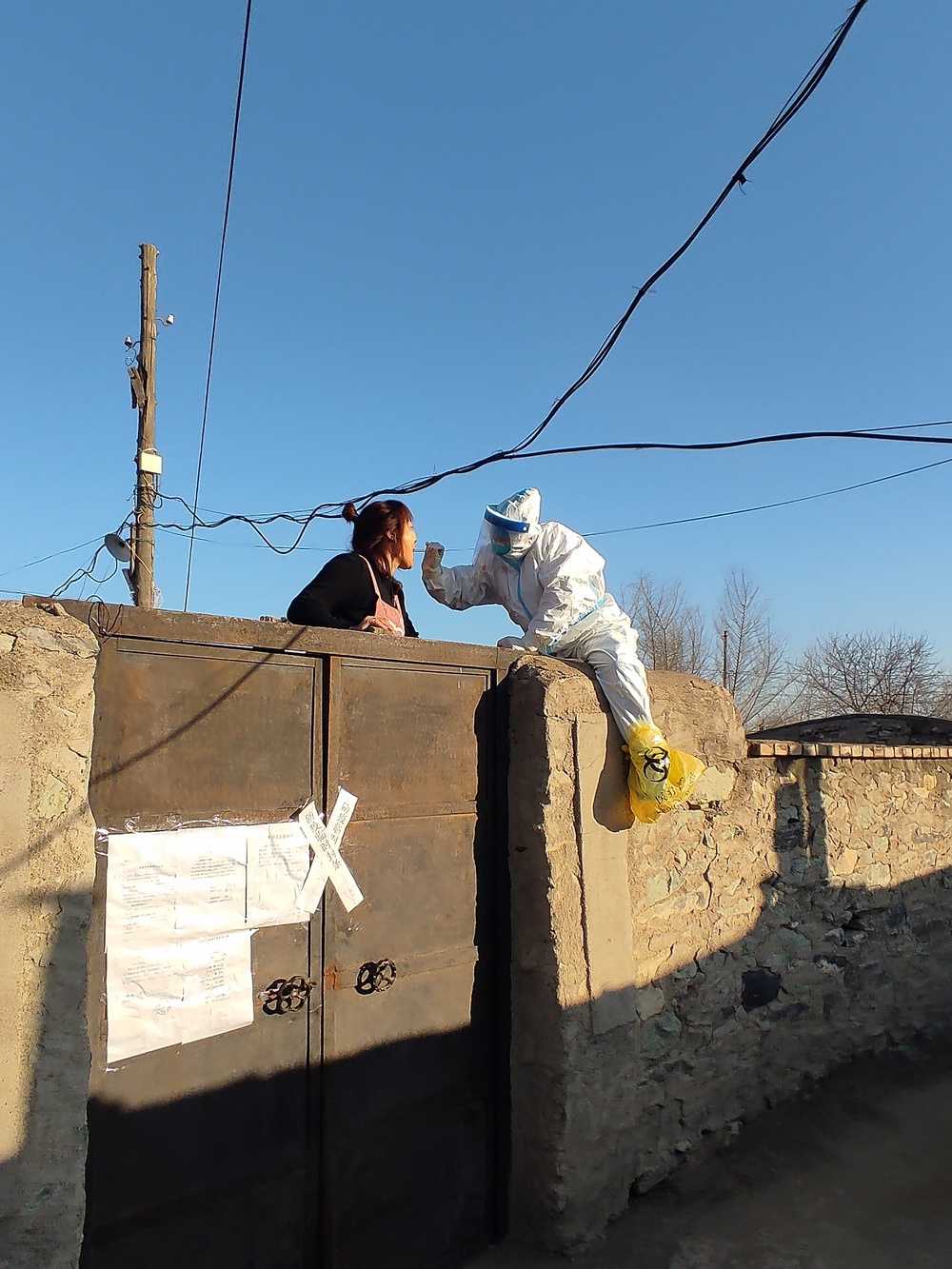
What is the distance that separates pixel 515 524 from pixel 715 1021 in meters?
2.45

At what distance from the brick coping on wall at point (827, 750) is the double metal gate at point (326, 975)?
5.31 ft

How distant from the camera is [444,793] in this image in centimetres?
336

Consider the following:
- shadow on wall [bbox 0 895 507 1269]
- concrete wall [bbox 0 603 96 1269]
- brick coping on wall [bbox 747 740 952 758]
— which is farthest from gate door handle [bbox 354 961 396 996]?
brick coping on wall [bbox 747 740 952 758]

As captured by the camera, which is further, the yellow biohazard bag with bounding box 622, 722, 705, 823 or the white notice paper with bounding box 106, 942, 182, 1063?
the yellow biohazard bag with bounding box 622, 722, 705, 823

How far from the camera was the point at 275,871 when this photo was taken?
9.23ft

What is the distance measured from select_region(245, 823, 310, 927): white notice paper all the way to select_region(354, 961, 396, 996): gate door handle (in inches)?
13.7

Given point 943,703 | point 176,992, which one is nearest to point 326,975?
point 176,992

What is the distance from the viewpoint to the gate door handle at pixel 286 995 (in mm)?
2752

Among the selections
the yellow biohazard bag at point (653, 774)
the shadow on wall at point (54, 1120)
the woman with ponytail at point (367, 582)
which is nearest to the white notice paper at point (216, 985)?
the shadow on wall at point (54, 1120)

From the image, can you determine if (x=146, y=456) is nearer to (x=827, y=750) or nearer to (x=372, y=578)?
Result: (x=372, y=578)

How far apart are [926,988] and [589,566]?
146 inches

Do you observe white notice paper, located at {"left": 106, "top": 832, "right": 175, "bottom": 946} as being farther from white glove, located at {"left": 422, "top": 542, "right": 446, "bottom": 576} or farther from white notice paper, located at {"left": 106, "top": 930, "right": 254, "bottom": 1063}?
white glove, located at {"left": 422, "top": 542, "right": 446, "bottom": 576}

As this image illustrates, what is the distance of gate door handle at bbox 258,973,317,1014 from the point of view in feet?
9.03

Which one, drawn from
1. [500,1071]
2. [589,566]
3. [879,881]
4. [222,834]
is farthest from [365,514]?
[879,881]
